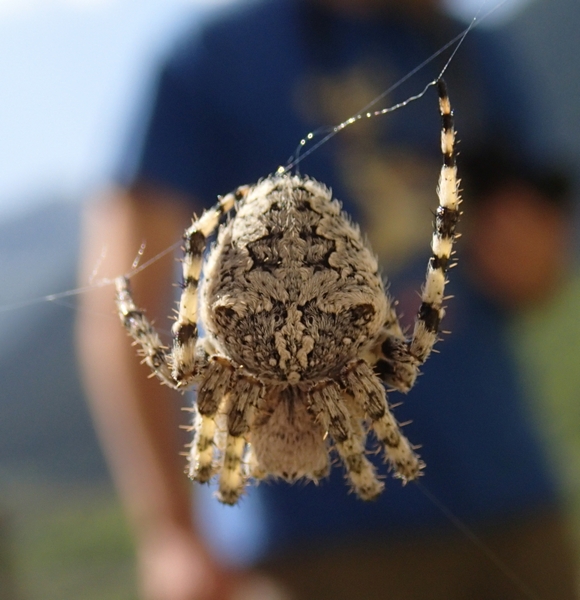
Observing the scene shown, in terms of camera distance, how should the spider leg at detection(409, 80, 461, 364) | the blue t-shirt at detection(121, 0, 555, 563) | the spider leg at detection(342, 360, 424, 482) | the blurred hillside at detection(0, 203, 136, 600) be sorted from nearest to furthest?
the spider leg at detection(409, 80, 461, 364)
the spider leg at detection(342, 360, 424, 482)
the blue t-shirt at detection(121, 0, 555, 563)
the blurred hillside at detection(0, 203, 136, 600)

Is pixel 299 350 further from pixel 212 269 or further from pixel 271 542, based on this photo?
pixel 271 542

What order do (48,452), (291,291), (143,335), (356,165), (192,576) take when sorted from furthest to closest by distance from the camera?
(48,452)
(192,576)
(356,165)
(143,335)
(291,291)

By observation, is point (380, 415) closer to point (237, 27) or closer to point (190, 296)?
point (190, 296)

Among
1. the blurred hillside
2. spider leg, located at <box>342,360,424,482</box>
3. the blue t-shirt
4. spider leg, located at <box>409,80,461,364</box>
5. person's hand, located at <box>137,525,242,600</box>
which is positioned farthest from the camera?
the blurred hillside

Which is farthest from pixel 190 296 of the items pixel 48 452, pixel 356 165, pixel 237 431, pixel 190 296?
pixel 48 452

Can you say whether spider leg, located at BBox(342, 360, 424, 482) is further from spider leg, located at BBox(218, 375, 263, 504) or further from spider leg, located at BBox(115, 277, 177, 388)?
spider leg, located at BBox(115, 277, 177, 388)

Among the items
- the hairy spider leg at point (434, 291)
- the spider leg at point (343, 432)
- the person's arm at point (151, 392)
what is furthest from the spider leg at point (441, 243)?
the person's arm at point (151, 392)

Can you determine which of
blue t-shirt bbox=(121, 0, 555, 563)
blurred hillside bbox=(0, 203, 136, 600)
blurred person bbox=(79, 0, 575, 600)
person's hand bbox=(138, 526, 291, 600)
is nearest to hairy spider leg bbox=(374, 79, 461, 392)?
blue t-shirt bbox=(121, 0, 555, 563)
